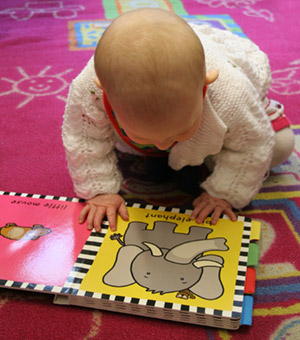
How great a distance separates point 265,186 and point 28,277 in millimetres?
441

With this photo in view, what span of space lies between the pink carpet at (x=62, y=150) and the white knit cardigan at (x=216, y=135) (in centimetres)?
8

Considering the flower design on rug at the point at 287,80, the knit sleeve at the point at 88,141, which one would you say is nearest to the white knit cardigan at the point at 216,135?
the knit sleeve at the point at 88,141

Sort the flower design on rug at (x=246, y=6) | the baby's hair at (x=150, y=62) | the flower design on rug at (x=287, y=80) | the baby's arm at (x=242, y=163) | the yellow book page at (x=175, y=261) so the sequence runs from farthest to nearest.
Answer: the flower design on rug at (x=246, y=6) < the flower design on rug at (x=287, y=80) < the baby's arm at (x=242, y=163) < the yellow book page at (x=175, y=261) < the baby's hair at (x=150, y=62)

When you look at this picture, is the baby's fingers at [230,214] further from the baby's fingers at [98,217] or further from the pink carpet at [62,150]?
the baby's fingers at [98,217]

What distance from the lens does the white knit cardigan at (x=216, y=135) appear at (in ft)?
2.08

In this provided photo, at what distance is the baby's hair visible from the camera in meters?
0.47

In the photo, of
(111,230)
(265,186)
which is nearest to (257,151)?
(265,186)

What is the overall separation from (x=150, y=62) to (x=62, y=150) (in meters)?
0.49

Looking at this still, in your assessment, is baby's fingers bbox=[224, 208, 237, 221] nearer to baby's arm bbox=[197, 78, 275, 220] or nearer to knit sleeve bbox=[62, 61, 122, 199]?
baby's arm bbox=[197, 78, 275, 220]

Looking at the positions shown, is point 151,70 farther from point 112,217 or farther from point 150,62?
point 112,217

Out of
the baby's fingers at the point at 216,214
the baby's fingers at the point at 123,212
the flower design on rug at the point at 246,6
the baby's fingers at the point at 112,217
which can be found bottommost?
the flower design on rug at the point at 246,6

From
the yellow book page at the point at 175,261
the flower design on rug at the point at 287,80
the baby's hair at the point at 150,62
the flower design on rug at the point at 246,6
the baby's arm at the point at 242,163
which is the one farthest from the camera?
the flower design on rug at the point at 246,6

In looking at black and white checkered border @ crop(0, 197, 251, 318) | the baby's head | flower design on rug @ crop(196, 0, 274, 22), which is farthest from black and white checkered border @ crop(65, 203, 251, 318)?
flower design on rug @ crop(196, 0, 274, 22)

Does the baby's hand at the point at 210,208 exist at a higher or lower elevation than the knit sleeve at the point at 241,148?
lower
